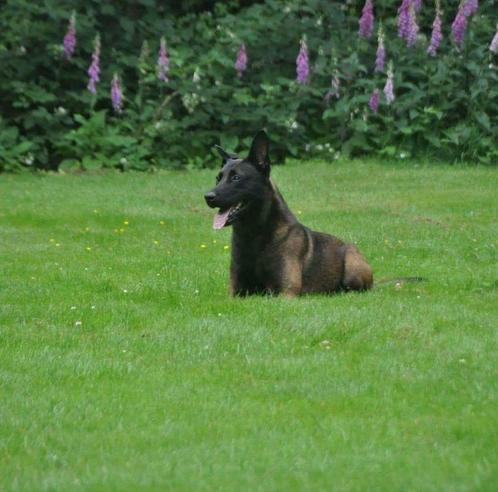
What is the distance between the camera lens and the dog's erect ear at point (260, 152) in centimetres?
970

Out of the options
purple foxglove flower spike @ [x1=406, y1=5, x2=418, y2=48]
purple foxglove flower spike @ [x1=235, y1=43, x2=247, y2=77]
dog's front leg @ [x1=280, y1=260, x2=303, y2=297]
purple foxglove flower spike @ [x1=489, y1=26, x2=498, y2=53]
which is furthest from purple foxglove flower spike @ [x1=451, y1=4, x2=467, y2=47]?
dog's front leg @ [x1=280, y1=260, x2=303, y2=297]

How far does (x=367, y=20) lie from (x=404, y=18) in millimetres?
649

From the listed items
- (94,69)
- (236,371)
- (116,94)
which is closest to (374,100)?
(116,94)

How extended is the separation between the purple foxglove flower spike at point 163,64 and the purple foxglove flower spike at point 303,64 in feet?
7.21

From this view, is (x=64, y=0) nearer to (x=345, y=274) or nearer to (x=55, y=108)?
(x=55, y=108)

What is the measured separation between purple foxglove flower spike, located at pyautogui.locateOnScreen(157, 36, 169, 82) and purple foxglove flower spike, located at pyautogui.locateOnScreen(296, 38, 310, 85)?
86.6 inches

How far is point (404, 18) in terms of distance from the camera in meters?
20.2

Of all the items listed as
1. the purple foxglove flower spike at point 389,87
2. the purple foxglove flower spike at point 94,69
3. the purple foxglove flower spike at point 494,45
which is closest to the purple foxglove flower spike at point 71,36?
the purple foxglove flower spike at point 94,69

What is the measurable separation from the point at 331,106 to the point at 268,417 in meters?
14.7

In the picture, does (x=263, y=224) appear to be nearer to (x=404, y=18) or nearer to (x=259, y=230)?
(x=259, y=230)

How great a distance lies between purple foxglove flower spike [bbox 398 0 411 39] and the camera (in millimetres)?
20125

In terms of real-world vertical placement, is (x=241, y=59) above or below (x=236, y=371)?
above

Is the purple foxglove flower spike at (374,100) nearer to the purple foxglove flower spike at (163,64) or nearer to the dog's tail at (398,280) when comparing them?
the purple foxglove flower spike at (163,64)

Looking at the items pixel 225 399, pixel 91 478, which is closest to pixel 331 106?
pixel 225 399
